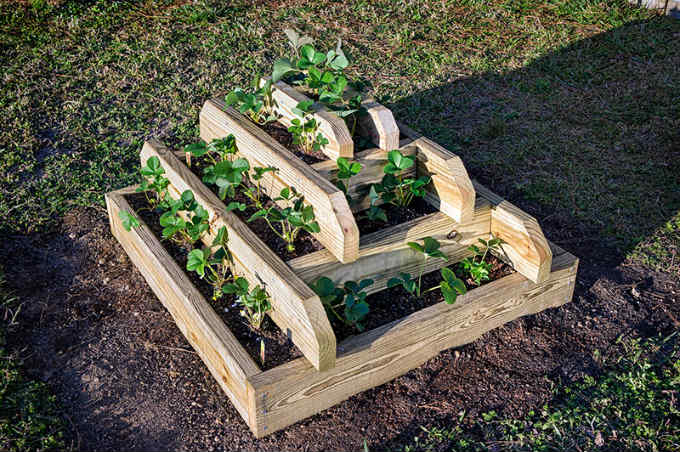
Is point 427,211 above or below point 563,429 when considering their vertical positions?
above

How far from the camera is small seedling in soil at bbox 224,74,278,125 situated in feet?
12.3

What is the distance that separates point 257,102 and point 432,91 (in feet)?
7.29

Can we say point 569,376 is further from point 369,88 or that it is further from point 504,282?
point 369,88

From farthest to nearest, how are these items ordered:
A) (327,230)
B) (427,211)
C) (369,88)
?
(369,88) < (427,211) < (327,230)

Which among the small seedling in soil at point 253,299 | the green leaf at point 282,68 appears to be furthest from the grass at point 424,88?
the small seedling in soil at point 253,299

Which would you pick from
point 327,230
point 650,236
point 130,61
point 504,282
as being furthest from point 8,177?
point 650,236

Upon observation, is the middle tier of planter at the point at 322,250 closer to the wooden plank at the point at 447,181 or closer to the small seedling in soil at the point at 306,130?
the wooden plank at the point at 447,181

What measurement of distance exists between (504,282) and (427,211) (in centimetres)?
56

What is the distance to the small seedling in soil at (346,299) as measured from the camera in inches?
118

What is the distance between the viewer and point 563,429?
289 cm

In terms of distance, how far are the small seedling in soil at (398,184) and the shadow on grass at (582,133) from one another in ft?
3.55

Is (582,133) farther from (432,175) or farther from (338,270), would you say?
(338,270)

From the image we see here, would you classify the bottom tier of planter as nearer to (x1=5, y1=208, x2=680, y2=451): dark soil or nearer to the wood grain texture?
(x1=5, y1=208, x2=680, y2=451): dark soil

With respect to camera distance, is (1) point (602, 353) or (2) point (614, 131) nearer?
(1) point (602, 353)
